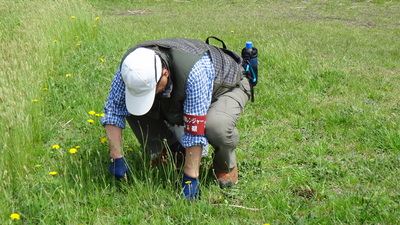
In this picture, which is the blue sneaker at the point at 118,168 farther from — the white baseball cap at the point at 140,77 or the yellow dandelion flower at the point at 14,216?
the yellow dandelion flower at the point at 14,216

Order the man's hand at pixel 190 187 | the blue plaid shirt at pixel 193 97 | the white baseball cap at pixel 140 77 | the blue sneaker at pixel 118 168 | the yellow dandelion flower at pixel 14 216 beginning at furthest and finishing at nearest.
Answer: the blue sneaker at pixel 118 168, the man's hand at pixel 190 187, the blue plaid shirt at pixel 193 97, the white baseball cap at pixel 140 77, the yellow dandelion flower at pixel 14 216

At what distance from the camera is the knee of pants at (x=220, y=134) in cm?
337

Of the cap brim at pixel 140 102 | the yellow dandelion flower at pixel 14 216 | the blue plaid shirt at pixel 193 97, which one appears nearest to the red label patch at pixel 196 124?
the blue plaid shirt at pixel 193 97

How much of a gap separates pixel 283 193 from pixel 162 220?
3.04 ft

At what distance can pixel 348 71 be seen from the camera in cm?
659

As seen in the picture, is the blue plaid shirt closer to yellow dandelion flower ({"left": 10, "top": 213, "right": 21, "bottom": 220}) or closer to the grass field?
the grass field

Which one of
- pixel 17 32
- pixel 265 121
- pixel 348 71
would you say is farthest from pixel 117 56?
pixel 348 71

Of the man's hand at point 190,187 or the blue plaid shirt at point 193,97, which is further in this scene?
the man's hand at point 190,187

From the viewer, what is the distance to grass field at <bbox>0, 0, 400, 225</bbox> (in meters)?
3.23

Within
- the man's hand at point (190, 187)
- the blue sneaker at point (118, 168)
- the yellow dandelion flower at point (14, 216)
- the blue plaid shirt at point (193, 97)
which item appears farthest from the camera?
the blue sneaker at point (118, 168)

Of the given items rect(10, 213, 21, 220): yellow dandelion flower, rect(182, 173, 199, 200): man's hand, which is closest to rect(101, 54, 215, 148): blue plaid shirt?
rect(182, 173, 199, 200): man's hand

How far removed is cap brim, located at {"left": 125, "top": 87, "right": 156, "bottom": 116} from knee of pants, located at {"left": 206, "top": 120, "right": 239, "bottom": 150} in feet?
1.61

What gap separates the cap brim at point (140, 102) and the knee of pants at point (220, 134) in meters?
0.49

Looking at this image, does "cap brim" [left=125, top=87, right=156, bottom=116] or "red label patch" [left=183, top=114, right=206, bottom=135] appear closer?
"cap brim" [left=125, top=87, right=156, bottom=116]
